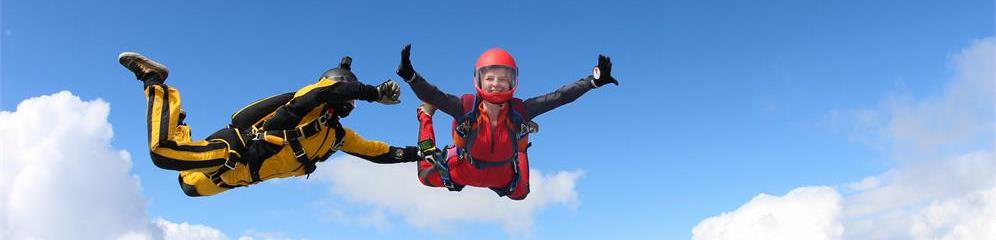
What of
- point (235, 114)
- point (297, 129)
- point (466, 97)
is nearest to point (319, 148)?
point (297, 129)

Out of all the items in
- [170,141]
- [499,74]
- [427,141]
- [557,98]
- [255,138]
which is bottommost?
[170,141]

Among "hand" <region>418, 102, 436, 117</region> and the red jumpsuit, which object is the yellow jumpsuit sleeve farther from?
"hand" <region>418, 102, 436, 117</region>

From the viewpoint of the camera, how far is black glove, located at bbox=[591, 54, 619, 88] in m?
7.20

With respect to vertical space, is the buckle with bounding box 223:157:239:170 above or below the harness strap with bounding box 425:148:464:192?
below

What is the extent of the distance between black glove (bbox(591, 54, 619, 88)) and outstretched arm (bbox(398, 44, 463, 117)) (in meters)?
1.44

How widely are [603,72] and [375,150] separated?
245 cm

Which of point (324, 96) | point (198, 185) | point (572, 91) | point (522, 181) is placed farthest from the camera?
point (522, 181)

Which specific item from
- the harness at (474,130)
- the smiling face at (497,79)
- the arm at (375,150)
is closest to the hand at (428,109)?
the harness at (474,130)

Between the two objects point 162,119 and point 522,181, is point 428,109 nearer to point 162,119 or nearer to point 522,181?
point 522,181

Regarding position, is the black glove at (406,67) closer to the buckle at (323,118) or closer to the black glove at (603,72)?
the buckle at (323,118)

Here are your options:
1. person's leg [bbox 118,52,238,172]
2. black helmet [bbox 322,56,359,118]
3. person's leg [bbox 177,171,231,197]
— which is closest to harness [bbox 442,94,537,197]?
black helmet [bbox 322,56,359,118]

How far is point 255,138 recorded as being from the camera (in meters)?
6.11

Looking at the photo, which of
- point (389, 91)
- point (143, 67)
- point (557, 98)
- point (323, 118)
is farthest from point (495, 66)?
point (143, 67)

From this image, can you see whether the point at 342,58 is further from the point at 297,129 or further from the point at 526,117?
the point at 526,117
